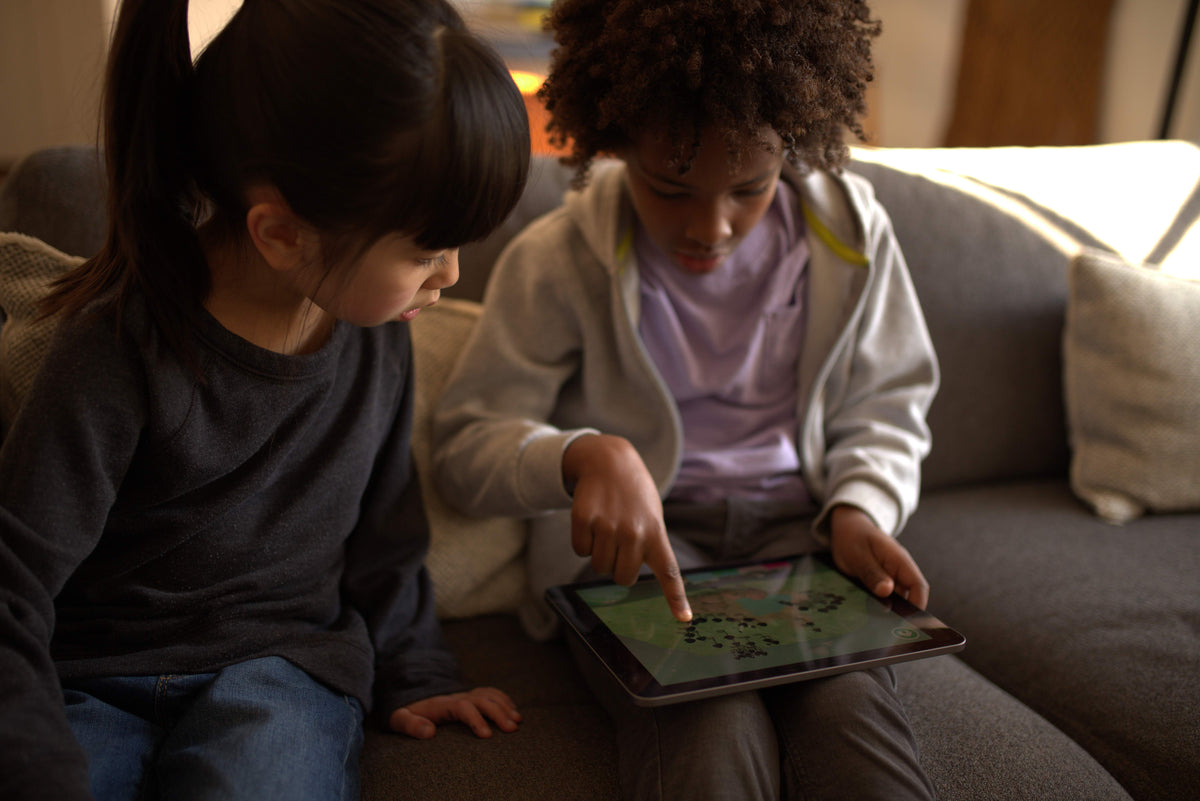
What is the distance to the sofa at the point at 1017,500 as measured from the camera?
2.78ft

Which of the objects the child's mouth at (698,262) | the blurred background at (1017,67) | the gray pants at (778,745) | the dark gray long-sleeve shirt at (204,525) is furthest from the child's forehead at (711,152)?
the blurred background at (1017,67)

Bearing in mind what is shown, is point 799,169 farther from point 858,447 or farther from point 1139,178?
point 1139,178

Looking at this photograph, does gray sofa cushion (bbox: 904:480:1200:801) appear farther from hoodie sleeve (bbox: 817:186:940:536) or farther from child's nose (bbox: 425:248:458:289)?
child's nose (bbox: 425:248:458:289)

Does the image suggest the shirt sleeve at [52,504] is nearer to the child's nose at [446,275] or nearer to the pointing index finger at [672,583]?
the child's nose at [446,275]

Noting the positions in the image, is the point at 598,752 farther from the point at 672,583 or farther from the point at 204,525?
the point at 204,525

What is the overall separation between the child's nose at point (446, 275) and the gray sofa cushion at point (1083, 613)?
76 cm

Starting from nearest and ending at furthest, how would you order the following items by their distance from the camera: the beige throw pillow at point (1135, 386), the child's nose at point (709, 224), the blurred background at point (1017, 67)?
the child's nose at point (709, 224), the beige throw pillow at point (1135, 386), the blurred background at point (1017, 67)

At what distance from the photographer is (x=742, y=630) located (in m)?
0.83

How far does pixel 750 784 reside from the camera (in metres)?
0.73

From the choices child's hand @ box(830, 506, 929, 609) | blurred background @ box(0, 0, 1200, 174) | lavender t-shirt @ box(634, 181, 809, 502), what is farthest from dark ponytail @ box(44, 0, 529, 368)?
blurred background @ box(0, 0, 1200, 174)

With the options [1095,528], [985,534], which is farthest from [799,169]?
[1095,528]

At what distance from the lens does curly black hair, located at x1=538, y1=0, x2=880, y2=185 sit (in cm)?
84

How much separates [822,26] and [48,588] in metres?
0.82

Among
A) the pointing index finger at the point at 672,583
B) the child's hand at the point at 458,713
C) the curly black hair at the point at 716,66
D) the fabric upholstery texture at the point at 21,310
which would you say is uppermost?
the curly black hair at the point at 716,66
